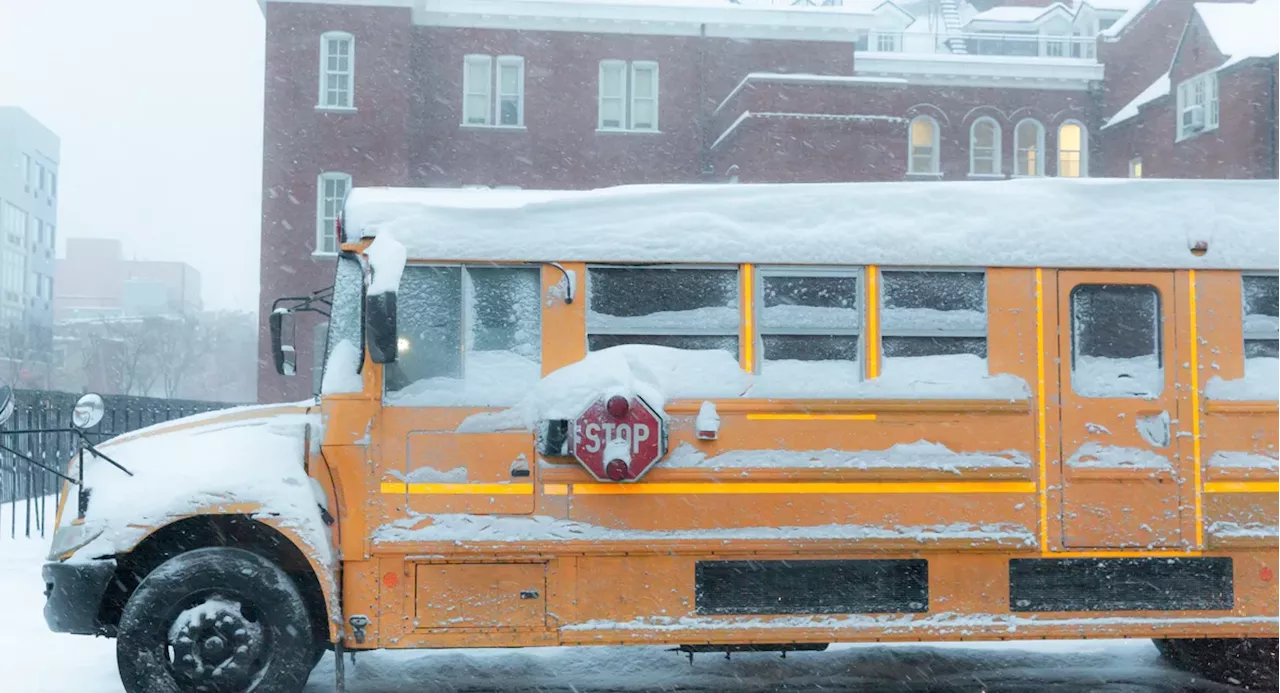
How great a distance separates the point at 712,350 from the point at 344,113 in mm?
23771

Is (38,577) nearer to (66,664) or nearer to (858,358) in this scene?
(66,664)

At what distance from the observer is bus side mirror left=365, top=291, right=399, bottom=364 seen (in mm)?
5566

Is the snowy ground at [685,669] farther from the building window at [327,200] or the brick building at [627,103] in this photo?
the building window at [327,200]

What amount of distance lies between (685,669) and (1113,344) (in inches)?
124

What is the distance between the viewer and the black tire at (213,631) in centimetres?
570

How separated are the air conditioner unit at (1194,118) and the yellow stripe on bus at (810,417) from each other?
27675mm

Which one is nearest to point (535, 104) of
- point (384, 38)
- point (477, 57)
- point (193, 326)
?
point (477, 57)

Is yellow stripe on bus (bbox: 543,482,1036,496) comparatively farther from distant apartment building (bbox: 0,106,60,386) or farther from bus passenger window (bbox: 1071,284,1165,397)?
distant apartment building (bbox: 0,106,60,386)

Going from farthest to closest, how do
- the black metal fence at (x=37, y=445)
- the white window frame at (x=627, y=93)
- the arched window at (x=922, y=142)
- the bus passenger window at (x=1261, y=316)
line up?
the arched window at (x=922, y=142) → the white window frame at (x=627, y=93) → the black metal fence at (x=37, y=445) → the bus passenger window at (x=1261, y=316)

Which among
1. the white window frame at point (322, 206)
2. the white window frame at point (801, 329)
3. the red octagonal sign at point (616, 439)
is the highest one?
the white window frame at point (322, 206)

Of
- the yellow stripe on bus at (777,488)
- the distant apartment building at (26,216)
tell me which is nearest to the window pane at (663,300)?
the yellow stripe on bus at (777,488)

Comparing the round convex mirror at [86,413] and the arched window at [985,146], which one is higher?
the arched window at [985,146]

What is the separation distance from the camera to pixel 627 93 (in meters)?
30.2

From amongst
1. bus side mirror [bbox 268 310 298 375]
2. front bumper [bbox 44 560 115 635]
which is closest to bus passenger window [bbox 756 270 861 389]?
bus side mirror [bbox 268 310 298 375]
